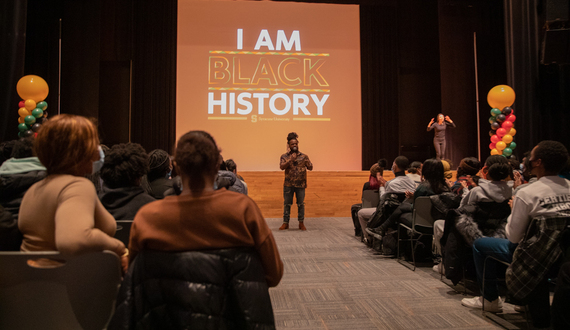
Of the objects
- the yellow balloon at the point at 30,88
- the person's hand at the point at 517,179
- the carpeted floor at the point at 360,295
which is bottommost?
the carpeted floor at the point at 360,295

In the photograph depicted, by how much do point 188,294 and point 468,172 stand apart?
312 centimetres

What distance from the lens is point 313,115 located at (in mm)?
9258

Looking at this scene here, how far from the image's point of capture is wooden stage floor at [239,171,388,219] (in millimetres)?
7246

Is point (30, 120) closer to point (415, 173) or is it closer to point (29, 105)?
point (29, 105)

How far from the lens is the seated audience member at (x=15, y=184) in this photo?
136 centimetres

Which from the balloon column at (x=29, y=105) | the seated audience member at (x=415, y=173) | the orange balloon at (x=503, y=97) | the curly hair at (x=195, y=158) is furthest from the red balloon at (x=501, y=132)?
the balloon column at (x=29, y=105)

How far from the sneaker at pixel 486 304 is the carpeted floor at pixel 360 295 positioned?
0.05m

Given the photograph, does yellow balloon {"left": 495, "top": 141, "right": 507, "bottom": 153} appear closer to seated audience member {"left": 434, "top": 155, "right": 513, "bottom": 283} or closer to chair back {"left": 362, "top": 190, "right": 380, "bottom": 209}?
chair back {"left": 362, "top": 190, "right": 380, "bottom": 209}

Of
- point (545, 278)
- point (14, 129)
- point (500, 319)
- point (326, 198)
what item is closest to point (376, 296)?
point (500, 319)

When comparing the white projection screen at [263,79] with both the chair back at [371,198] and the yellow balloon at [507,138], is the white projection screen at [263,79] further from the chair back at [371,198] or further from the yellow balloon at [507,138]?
the chair back at [371,198]

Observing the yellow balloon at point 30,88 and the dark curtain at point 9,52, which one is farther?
the yellow balloon at point 30,88

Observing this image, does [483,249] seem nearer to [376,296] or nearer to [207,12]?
[376,296]

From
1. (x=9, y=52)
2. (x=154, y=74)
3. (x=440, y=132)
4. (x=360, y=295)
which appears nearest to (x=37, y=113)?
(x=9, y=52)

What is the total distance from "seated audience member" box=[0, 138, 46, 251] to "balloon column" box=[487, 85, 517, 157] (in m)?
7.36
